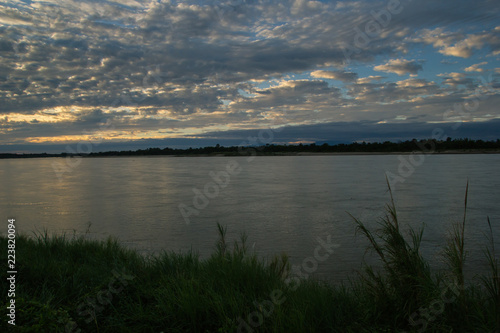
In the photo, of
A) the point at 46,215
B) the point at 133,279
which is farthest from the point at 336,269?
the point at 46,215

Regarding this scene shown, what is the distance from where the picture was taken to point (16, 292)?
15.9ft

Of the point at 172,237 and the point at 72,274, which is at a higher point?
the point at 72,274

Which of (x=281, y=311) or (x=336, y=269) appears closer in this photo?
(x=281, y=311)

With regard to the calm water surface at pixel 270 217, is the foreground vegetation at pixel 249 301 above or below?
above

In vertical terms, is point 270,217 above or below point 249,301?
below

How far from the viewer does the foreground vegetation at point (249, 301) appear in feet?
13.3

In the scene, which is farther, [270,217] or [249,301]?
[270,217]

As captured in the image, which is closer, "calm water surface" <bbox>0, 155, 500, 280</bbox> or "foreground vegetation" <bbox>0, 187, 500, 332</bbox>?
"foreground vegetation" <bbox>0, 187, 500, 332</bbox>

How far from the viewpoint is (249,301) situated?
4684mm

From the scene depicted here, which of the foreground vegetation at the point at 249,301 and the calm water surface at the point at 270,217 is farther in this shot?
the calm water surface at the point at 270,217

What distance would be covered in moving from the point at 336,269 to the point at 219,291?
143 inches

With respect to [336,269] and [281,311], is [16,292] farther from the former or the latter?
[336,269]

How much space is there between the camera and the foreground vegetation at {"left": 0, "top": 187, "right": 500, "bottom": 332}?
406cm

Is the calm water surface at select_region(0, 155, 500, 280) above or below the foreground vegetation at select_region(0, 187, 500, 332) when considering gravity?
below
